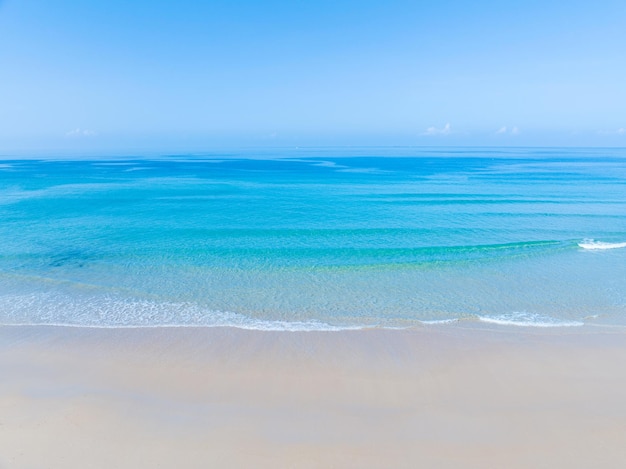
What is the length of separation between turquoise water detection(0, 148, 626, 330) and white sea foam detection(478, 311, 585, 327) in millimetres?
60

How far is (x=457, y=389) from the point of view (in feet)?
25.5

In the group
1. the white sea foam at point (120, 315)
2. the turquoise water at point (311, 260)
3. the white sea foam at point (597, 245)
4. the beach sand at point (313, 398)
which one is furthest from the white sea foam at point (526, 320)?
the white sea foam at point (597, 245)

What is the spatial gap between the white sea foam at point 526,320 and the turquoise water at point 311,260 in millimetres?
60

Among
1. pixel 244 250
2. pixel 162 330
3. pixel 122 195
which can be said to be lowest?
pixel 162 330

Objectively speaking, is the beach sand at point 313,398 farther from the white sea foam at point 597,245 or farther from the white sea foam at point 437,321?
the white sea foam at point 597,245

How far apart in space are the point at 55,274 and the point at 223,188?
24.6 meters

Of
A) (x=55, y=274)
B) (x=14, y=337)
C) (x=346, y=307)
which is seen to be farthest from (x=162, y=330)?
(x=55, y=274)

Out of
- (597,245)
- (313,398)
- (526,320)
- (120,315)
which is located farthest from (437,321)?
(597,245)

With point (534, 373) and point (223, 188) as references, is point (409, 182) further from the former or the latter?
point (534, 373)

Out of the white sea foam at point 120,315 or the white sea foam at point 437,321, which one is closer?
the white sea foam at point 120,315

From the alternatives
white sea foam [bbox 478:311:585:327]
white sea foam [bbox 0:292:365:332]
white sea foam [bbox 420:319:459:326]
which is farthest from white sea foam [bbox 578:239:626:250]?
white sea foam [bbox 0:292:365:332]

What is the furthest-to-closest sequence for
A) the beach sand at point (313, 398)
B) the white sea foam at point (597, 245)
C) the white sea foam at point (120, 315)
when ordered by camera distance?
1. the white sea foam at point (597, 245)
2. the white sea foam at point (120, 315)
3. the beach sand at point (313, 398)

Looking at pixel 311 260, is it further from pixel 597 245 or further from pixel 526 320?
pixel 597 245

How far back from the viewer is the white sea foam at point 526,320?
1052 cm
